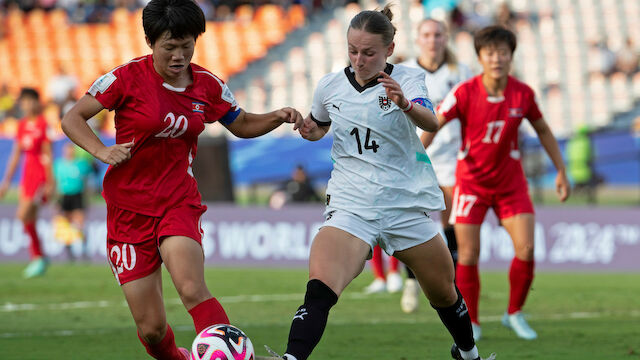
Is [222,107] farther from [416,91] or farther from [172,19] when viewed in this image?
[416,91]

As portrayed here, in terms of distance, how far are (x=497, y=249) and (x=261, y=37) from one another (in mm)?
17235

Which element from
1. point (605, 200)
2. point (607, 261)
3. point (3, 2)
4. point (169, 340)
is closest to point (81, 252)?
point (607, 261)

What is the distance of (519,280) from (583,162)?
598 inches

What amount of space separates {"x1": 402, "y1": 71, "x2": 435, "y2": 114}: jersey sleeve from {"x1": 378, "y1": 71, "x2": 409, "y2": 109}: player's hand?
34cm

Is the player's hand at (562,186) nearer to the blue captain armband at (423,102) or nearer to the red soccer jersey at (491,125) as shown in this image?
the red soccer jersey at (491,125)

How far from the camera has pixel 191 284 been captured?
Answer: 559cm

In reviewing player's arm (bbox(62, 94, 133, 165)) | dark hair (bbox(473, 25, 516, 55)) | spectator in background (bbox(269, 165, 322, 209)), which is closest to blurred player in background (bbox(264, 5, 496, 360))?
player's arm (bbox(62, 94, 133, 165))

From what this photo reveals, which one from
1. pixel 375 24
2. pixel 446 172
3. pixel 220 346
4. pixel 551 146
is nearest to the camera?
pixel 220 346

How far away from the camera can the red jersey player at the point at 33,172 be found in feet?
47.5

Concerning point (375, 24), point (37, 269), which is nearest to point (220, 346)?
point (375, 24)

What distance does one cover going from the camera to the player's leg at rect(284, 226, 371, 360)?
534cm

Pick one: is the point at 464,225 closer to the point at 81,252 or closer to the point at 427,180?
the point at 427,180

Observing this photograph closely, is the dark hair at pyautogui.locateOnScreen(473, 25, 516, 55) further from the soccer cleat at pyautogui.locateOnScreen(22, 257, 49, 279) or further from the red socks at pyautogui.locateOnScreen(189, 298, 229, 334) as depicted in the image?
the soccer cleat at pyautogui.locateOnScreen(22, 257, 49, 279)

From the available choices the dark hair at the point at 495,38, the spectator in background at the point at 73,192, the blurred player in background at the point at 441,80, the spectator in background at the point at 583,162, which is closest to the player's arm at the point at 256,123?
the dark hair at the point at 495,38
